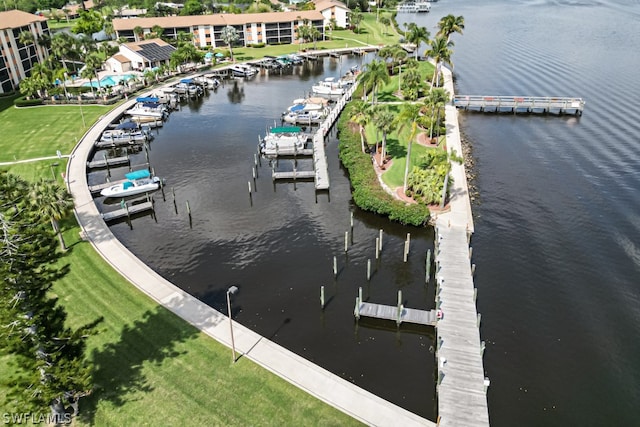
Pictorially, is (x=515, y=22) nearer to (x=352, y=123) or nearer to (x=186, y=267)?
(x=352, y=123)

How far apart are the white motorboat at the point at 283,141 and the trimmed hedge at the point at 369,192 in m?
6.38

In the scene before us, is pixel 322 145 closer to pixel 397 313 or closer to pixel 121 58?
pixel 397 313

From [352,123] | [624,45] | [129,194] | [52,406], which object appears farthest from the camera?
[624,45]

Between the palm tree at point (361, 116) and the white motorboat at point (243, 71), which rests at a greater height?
the white motorboat at point (243, 71)

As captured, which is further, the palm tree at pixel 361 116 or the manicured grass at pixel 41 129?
the manicured grass at pixel 41 129

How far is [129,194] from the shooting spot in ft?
190

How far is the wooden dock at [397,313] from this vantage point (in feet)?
121

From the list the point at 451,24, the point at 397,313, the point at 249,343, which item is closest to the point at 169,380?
the point at 249,343

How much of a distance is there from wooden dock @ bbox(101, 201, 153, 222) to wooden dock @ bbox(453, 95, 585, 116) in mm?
62316

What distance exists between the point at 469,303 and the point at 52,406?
30.2m

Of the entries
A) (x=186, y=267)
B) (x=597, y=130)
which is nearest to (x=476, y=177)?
(x=597, y=130)

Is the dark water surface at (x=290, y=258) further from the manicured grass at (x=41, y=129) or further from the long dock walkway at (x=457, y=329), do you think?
the manicured grass at (x=41, y=129)

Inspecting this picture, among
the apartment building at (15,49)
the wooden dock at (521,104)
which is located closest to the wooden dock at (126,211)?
the wooden dock at (521,104)

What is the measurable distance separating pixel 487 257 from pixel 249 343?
25214 mm
